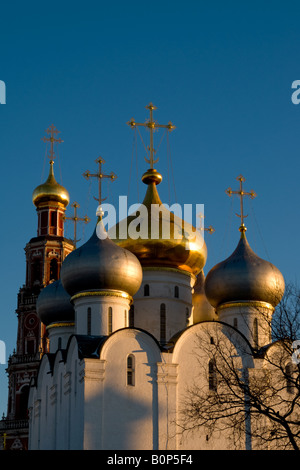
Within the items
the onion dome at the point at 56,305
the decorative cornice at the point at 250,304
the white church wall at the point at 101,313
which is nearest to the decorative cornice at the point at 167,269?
the decorative cornice at the point at 250,304

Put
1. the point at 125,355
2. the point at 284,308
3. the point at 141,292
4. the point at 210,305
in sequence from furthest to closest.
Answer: the point at 210,305 < the point at 141,292 < the point at 125,355 < the point at 284,308

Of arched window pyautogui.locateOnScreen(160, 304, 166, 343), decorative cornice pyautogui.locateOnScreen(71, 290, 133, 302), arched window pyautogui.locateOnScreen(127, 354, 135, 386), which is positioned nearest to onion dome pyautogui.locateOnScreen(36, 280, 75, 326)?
arched window pyautogui.locateOnScreen(160, 304, 166, 343)

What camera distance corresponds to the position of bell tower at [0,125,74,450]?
155 ft

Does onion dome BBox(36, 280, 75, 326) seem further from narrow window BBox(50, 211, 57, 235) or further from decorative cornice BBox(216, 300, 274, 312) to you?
narrow window BBox(50, 211, 57, 235)

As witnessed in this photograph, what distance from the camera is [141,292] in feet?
104

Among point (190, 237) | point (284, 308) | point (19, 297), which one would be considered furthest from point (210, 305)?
point (19, 297)

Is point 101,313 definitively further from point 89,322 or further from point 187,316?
point 187,316

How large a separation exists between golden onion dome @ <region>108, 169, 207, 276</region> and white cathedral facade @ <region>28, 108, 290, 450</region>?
1.9 inches

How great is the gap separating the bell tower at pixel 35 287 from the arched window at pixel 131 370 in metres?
20.0

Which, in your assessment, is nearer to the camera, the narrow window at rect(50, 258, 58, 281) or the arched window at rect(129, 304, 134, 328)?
the arched window at rect(129, 304, 134, 328)

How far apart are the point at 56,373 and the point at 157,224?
6186 millimetres

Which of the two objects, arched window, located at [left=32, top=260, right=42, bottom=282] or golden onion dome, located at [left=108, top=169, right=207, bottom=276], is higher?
arched window, located at [left=32, top=260, right=42, bottom=282]

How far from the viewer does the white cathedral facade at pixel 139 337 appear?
26844 mm
